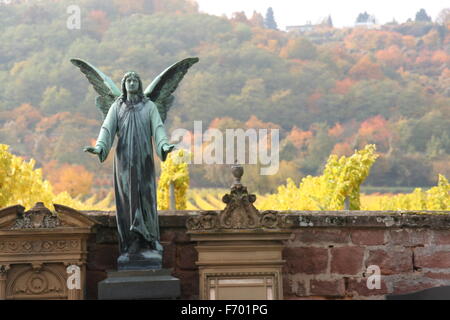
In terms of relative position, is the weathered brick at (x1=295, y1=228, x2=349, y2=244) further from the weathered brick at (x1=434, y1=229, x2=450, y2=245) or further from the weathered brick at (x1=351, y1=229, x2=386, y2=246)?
the weathered brick at (x1=434, y1=229, x2=450, y2=245)

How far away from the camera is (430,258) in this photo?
23.4 ft

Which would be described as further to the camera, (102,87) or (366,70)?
(366,70)

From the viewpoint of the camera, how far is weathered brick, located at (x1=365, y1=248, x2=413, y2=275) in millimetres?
7109

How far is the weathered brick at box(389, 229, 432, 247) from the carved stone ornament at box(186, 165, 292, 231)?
1.25m

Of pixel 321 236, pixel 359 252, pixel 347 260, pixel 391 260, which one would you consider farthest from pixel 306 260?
pixel 391 260

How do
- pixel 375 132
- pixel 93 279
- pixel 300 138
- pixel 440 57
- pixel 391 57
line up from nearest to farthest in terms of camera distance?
pixel 93 279 < pixel 300 138 < pixel 375 132 < pixel 440 57 < pixel 391 57

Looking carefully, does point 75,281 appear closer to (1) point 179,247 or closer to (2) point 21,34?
(1) point 179,247

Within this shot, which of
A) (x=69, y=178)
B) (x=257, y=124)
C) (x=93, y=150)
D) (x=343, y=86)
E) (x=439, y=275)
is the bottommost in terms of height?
(x=439, y=275)

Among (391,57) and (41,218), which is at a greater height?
(391,57)

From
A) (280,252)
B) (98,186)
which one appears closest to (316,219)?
(280,252)

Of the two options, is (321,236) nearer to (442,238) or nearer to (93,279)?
(442,238)

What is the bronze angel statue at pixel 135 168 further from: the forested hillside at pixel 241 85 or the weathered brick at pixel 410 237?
the forested hillside at pixel 241 85

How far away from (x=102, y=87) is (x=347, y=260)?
9.49 ft
